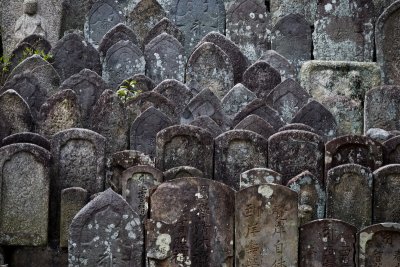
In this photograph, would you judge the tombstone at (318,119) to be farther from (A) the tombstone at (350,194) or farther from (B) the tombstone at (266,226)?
(B) the tombstone at (266,226)

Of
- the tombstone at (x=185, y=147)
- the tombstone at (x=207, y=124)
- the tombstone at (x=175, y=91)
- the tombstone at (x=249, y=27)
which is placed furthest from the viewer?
the tombstone at (x=249, y=27)

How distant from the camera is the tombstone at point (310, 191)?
11.4 metres

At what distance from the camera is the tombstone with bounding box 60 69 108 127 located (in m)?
13.8

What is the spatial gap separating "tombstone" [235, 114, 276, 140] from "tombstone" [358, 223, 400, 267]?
Answer: 2.66m

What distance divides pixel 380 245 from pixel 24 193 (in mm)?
3309

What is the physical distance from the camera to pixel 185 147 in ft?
39.7

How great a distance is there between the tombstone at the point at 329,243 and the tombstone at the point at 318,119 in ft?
10.2

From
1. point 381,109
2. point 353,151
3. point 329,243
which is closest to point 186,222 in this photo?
point 329,243

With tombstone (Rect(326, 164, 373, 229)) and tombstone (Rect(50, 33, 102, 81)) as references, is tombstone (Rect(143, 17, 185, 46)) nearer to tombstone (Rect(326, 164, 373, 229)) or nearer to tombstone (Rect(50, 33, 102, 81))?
tombstone (Rect(50, 33, 102, 81))

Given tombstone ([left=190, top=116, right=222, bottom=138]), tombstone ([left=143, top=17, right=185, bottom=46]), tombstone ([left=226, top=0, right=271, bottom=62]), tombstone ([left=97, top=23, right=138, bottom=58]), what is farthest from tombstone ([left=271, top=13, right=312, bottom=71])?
tombstone ([left=190, top=116, right=222, bottom=138])

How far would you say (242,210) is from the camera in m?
10.2

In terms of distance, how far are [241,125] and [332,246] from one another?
2806mm

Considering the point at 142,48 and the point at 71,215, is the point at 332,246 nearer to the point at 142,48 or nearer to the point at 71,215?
Result: the point at 71,215

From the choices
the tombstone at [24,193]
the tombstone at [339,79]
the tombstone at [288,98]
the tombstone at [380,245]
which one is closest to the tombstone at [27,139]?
the tombstone at [24,193]
